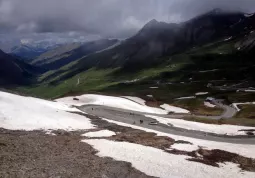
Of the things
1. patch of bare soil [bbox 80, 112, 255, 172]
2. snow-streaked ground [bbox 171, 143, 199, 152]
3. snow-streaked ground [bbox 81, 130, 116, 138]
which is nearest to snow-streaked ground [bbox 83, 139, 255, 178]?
patch of bare soil [bbox 80, 112, 255, 172]

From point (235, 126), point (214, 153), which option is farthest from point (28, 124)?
point (235, 126)

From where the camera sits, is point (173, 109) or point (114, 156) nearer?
point (114, 156)

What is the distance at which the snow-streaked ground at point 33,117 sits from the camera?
5697 centimetres

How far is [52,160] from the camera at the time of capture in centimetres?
3722

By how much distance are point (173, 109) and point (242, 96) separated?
67.2m

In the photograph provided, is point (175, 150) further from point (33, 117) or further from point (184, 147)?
point (33, 117)

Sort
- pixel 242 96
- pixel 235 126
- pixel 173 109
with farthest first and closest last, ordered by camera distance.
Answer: pixel 242 96, pixel 173 109, pixel 235 126

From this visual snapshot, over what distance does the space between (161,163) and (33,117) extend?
30.0m

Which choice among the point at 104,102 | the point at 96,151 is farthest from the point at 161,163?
the point at 104,102

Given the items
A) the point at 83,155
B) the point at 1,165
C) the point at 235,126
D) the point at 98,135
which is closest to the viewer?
the point at 1,165

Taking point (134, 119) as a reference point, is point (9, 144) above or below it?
below

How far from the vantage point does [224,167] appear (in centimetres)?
4416

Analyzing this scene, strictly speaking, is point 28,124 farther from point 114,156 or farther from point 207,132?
point 207,132

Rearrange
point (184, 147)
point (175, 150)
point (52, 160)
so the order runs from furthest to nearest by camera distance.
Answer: point (184, 147) < point (175, 150) < point (52, 160)
